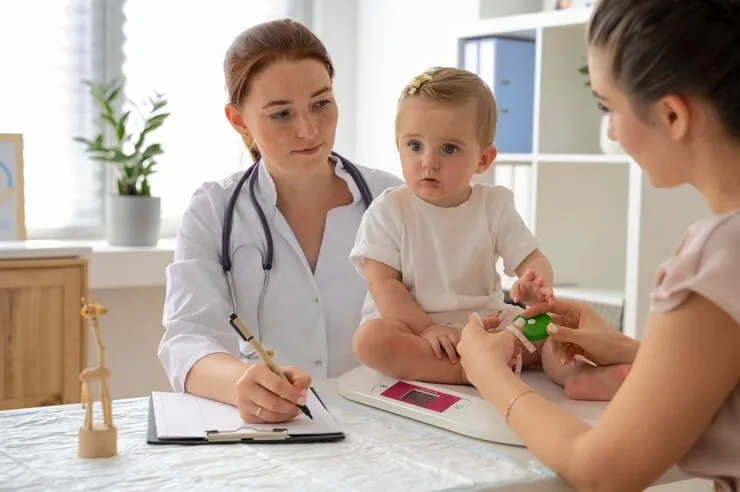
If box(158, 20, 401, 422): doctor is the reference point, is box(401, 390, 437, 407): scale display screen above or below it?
below

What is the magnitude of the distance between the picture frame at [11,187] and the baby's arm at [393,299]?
6.16 ft

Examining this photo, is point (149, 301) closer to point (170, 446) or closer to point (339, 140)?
point (339, 140)

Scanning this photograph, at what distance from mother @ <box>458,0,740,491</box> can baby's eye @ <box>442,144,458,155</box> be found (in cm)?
57

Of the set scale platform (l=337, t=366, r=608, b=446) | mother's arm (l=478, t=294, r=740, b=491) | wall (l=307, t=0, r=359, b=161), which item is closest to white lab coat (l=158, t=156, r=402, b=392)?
scale platform (l=337, t=366, r=608, b=446)

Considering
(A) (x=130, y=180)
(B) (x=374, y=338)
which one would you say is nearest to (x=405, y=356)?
(B) (x=374, y=338)

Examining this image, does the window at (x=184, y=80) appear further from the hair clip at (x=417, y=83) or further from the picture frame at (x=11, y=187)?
the hair clip at (x=417, y=83)

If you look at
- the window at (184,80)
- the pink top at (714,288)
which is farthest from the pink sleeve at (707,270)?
the window at (184,80)

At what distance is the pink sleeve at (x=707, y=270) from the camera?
986 mm

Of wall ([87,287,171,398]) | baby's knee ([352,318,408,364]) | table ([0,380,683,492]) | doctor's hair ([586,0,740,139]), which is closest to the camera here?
doctor's hair ([586,0,740,139])

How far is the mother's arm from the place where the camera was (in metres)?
1.01

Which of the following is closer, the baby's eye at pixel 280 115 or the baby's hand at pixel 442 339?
the baby's hand at pixel 442 339

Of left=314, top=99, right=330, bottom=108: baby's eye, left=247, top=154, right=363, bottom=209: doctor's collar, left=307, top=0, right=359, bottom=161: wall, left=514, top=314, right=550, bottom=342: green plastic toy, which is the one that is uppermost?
left=307, top=0, right=359, bottom=161: wall

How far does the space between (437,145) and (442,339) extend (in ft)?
1.14

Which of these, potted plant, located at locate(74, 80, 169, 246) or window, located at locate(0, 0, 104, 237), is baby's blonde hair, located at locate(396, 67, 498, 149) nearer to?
potted plant, located at locate(74, 80, 169, 246)
